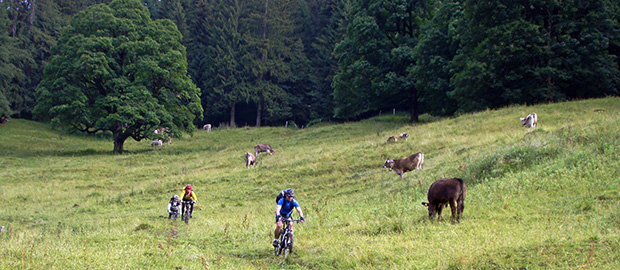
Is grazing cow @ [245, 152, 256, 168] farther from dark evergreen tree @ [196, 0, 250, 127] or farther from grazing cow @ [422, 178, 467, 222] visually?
dark evergreen tree @ [196, 0, 250, 127]

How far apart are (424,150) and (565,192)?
13356 millimetres

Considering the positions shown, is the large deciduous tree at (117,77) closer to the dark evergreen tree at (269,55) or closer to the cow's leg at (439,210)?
the dark evergreen tree at (269,55)

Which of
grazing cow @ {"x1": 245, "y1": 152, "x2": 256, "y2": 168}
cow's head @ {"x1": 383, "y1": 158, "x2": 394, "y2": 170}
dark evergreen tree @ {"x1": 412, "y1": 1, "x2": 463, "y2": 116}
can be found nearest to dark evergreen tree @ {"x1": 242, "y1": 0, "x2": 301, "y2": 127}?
dark evergreen tree @ {"x1": 412, "y1": 1, "x2": 463, "y2": 116}

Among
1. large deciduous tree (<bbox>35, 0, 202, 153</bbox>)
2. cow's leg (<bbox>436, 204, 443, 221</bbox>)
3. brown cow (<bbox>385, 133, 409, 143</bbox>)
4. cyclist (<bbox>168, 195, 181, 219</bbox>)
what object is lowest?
cyclist (<bbox>168, 195, 181, 219</bbox>)

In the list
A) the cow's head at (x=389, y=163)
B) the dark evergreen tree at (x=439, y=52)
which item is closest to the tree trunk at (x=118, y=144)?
the dark evergreen tree at (x=439, y=52)

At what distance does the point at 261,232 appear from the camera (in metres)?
13.8

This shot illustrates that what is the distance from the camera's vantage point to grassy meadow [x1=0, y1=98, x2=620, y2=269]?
29.8 ft

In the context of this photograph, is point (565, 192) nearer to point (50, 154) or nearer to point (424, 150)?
point (424, 150)

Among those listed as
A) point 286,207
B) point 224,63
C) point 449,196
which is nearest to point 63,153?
point 224,63

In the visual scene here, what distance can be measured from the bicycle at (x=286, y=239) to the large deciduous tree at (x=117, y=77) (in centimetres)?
3109

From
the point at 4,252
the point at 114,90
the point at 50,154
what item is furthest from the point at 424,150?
the point at 50,154

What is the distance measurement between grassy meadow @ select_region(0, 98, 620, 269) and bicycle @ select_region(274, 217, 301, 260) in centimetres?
22

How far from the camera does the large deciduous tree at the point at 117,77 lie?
3988cm

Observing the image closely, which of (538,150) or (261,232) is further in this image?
(538,150)
